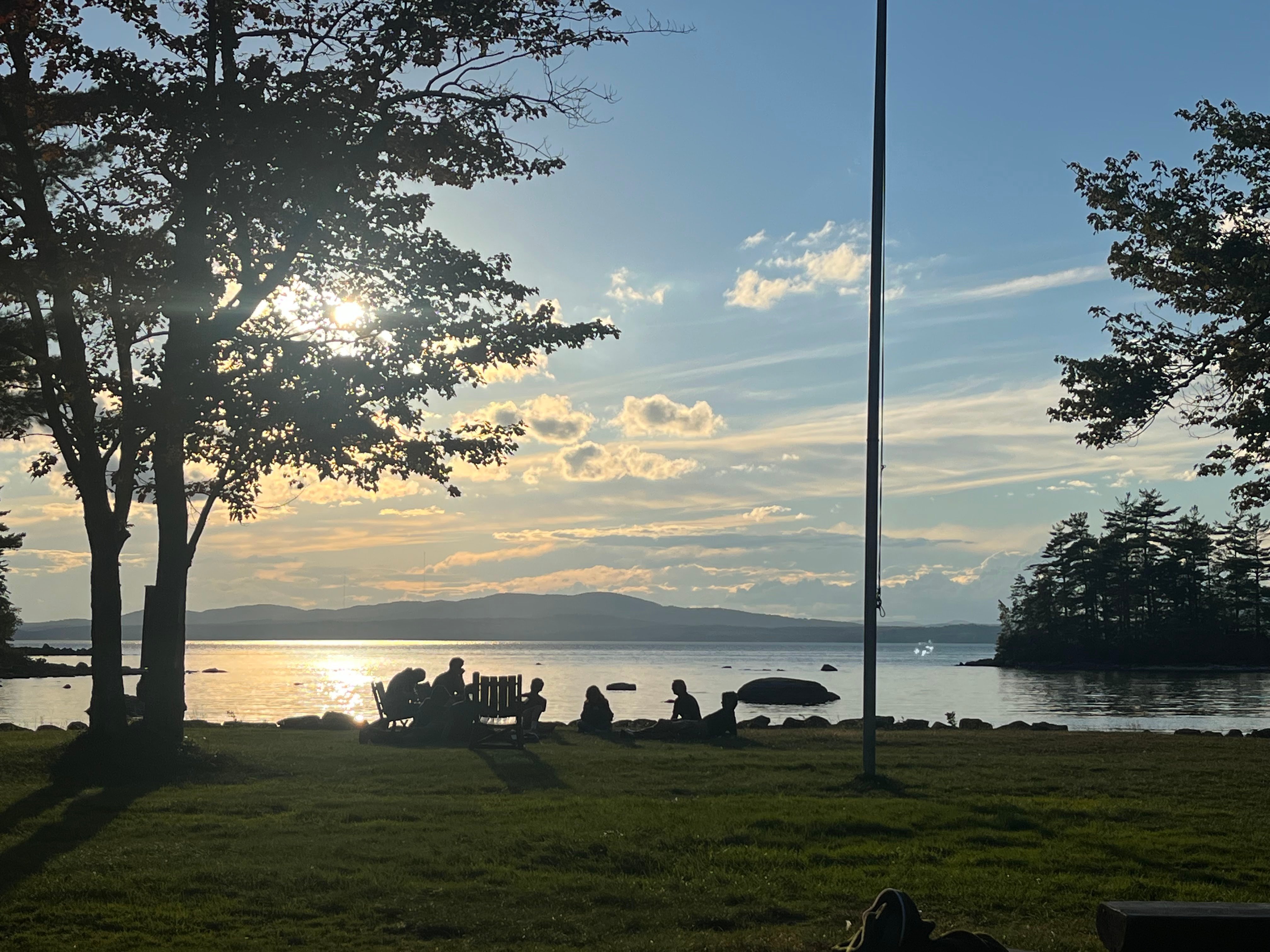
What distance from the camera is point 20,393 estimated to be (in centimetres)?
2070

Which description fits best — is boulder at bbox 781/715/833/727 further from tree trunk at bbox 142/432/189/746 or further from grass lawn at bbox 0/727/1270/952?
tree trunk at bbox 142/432/189/746

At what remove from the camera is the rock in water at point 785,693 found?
60188 mm

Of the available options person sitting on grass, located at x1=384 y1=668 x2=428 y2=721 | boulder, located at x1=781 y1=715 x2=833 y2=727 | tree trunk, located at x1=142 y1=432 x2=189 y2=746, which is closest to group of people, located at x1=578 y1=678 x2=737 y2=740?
person sitting on grass, located at x1=384 y1=668 x2=428 y2=721

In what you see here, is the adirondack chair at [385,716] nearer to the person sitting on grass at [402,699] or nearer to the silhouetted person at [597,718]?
the person sitting on grass at [402,699]

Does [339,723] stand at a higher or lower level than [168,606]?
lower

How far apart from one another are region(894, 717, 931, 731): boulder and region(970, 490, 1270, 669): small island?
99.0 meters

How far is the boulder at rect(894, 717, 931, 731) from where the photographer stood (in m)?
28.0

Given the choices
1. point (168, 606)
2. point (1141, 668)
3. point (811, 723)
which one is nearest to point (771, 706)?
point (811, 723)

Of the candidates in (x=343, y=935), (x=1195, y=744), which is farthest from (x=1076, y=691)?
(x=343, y=935)

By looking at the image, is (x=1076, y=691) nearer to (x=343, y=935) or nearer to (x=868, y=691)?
(x=868, y=691)

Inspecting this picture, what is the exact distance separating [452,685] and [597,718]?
11.6 ft

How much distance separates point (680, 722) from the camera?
23875 mm

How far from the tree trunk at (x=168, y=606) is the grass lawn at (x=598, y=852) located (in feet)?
5.23

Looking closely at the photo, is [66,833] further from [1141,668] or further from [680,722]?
[1141,668]
